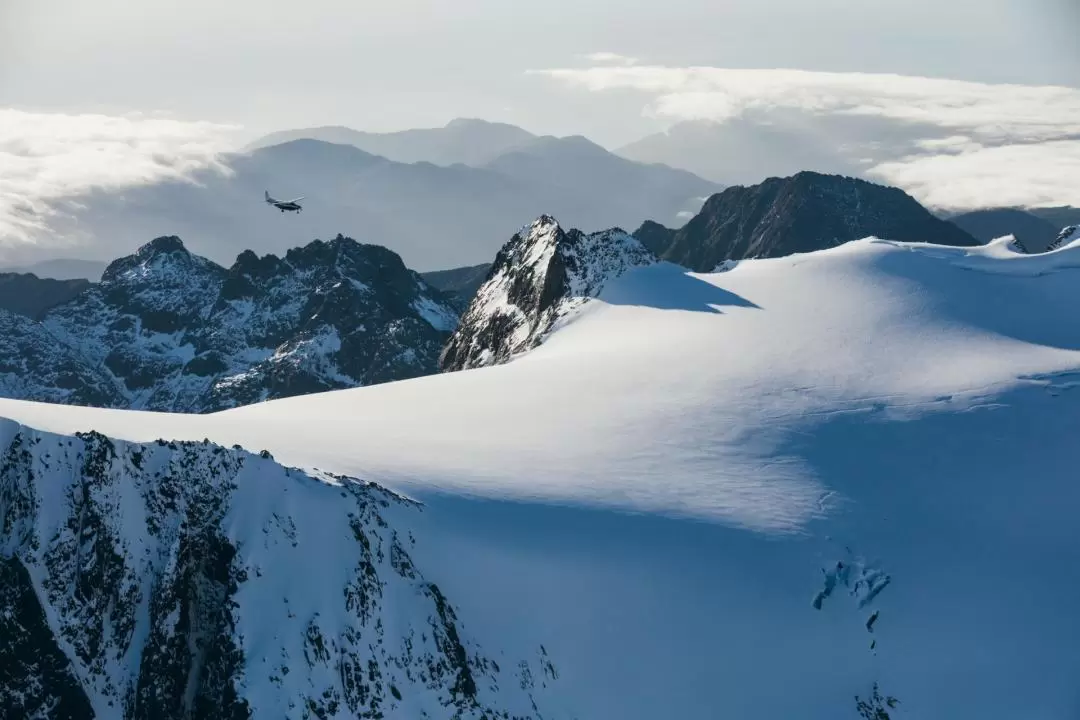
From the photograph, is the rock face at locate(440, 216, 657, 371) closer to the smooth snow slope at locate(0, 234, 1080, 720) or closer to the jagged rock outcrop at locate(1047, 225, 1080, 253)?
the smooth snow slope at locate(0, 234, 1080, 720)

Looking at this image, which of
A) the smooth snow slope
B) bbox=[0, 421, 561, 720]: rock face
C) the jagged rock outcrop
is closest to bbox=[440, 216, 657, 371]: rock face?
the smooth snow slope

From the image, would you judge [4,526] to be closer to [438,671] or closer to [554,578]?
[438,671]

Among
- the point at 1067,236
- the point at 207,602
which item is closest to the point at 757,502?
the point at 207,602

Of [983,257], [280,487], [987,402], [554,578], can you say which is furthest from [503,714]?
[983,257]

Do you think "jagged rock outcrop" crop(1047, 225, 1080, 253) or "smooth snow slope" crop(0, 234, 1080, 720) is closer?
"smooth snow slope" crop(0, 234, 1080, 720)

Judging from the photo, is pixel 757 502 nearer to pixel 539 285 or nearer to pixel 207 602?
pixel 207 602

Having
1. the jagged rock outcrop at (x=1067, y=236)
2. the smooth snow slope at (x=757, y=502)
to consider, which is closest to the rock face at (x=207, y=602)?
the smooth snow slope at (x=757, y=502)

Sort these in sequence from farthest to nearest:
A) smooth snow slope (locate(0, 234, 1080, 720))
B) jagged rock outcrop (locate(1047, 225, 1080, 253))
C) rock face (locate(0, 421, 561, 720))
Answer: jagged rock outcrop (locate(1047, 225, 1080, 253))
smooth snow slope (locate(0, 234, 1080, 720))
rock face (locate(0, 421, 561, 720))
